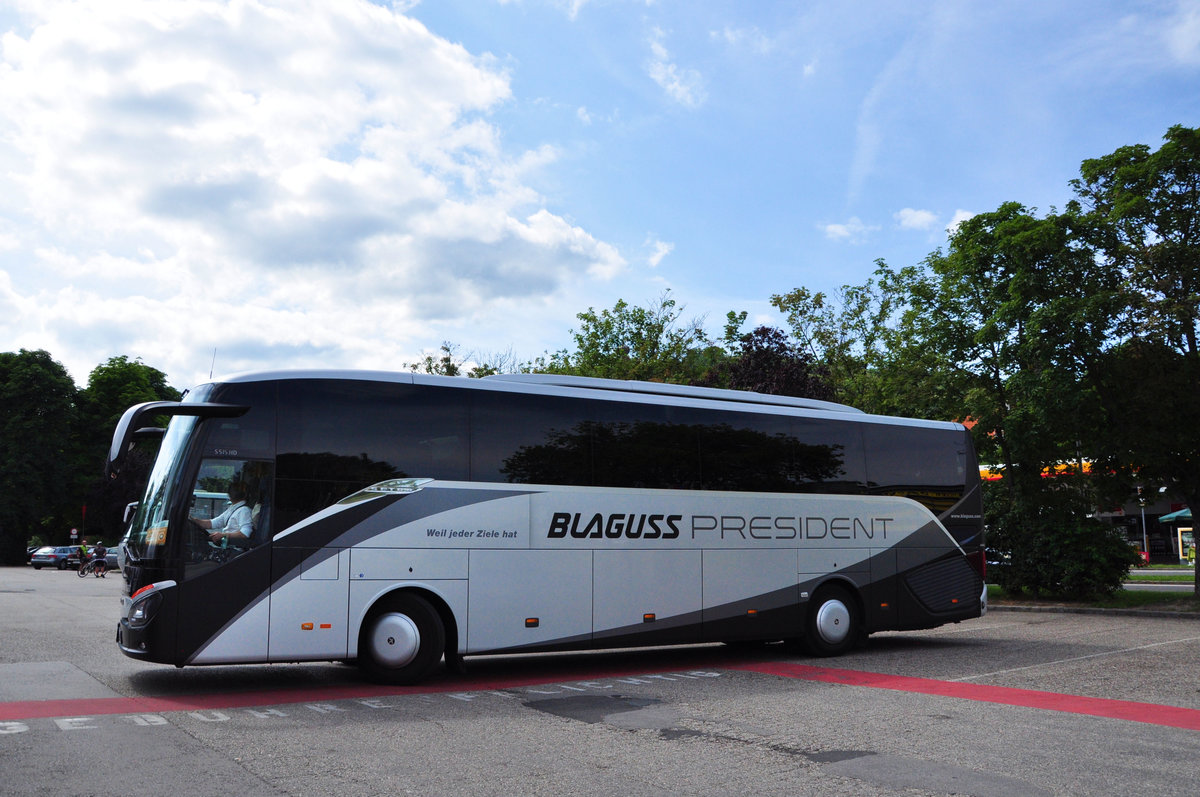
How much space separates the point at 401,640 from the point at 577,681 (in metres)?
2.28

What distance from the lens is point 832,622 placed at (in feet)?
49.4

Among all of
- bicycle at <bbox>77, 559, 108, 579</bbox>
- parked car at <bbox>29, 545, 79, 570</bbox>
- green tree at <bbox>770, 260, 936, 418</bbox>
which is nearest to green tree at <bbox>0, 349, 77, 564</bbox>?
parked car at <bbox>29, 545, 79, 570</bbox>

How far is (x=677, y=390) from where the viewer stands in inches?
577

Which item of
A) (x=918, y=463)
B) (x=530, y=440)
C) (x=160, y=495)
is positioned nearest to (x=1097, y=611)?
(x=918, y=463)

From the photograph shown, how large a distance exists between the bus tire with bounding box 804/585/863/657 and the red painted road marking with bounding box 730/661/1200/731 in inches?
48.5

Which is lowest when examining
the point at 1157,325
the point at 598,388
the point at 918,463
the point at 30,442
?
the point at 918,463

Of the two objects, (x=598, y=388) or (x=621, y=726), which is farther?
(x=598, y=388)

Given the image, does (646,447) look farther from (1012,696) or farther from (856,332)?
(856,332)

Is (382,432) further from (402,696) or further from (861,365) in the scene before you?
(861,365)

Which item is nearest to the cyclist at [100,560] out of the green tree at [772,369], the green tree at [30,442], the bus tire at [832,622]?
the green tree at [30,442]

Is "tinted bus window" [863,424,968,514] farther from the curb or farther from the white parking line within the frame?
the curb

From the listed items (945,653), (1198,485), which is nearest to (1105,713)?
(945,653)

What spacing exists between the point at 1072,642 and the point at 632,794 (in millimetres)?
12535

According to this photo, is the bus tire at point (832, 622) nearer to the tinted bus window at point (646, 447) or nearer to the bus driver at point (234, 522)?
the tinted bus window at point (646, 447)
